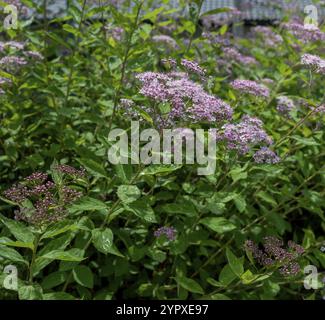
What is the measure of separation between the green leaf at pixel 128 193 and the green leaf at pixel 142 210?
0.17 feet

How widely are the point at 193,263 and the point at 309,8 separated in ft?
6.99

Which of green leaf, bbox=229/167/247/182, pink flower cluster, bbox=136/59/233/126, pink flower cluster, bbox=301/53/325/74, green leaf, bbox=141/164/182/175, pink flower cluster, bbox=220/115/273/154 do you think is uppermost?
pink flower cluster, bbox=301/53/325/74

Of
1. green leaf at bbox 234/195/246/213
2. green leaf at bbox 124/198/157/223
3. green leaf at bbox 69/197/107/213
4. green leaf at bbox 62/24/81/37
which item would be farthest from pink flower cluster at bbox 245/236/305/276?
green leaf at bbox 62/24/81/37

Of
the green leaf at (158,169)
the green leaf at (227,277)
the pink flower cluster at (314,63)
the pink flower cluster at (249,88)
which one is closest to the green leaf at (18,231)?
the green leaf at (158,169)

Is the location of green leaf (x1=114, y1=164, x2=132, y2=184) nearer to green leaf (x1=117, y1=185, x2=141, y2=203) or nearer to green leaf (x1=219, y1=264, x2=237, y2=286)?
green leaf (x1=117, y1=185, x2=141, y2=203)

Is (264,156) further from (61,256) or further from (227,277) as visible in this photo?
(61,256)

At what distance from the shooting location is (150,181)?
2.56m

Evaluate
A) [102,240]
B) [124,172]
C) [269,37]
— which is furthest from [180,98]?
[269,37]

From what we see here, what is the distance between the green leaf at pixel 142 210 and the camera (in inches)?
83.7

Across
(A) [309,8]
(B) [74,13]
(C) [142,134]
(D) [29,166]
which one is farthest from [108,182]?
(A) [309,8]

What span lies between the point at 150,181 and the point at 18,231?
2.71 ft

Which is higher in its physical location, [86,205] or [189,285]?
[86,205]

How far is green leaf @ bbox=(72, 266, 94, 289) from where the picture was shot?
2.27m
